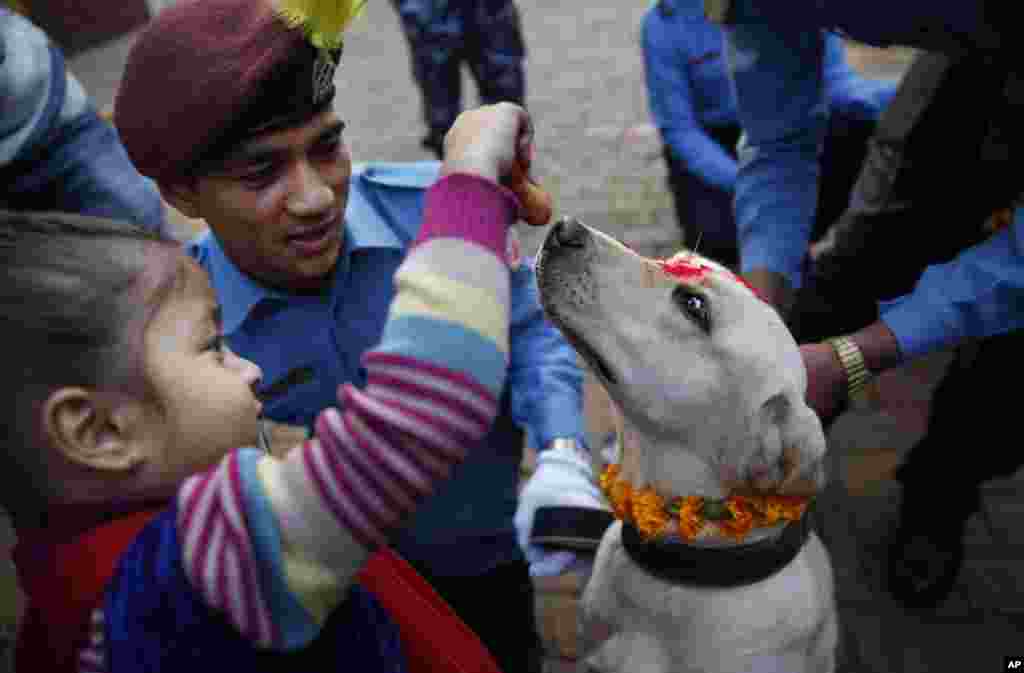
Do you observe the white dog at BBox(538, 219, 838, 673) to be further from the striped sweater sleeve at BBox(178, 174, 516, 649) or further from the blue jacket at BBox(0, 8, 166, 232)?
the blue jacket at BBox(0, 8, 166, 232)

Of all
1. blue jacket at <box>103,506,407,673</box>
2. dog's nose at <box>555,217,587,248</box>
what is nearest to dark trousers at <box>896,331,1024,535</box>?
dog's nose at <box>555,217,587,248</box>

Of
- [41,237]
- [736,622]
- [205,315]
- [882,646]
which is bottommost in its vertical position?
[882,646]

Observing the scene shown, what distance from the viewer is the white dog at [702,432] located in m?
1.34

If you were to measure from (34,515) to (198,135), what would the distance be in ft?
2.01

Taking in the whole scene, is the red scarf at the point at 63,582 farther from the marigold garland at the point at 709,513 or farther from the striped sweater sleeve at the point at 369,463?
the marigold garland at the point at 709,513

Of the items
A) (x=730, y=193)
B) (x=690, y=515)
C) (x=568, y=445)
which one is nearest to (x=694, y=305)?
(x=690, y=515)

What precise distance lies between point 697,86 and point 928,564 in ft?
6.64

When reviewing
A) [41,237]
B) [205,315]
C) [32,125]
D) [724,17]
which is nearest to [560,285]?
[205,315]

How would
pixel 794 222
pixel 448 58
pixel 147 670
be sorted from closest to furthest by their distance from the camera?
pixel 147 670
pixel 794 222
pixel 448 58

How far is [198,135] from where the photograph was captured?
1276 millimetres

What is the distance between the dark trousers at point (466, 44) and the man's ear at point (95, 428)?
4.17m

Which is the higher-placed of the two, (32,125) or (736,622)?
(32,125)

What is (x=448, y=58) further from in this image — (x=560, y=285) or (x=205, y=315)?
(x=205, y=315)

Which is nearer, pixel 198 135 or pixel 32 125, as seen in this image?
pixel 198 135
